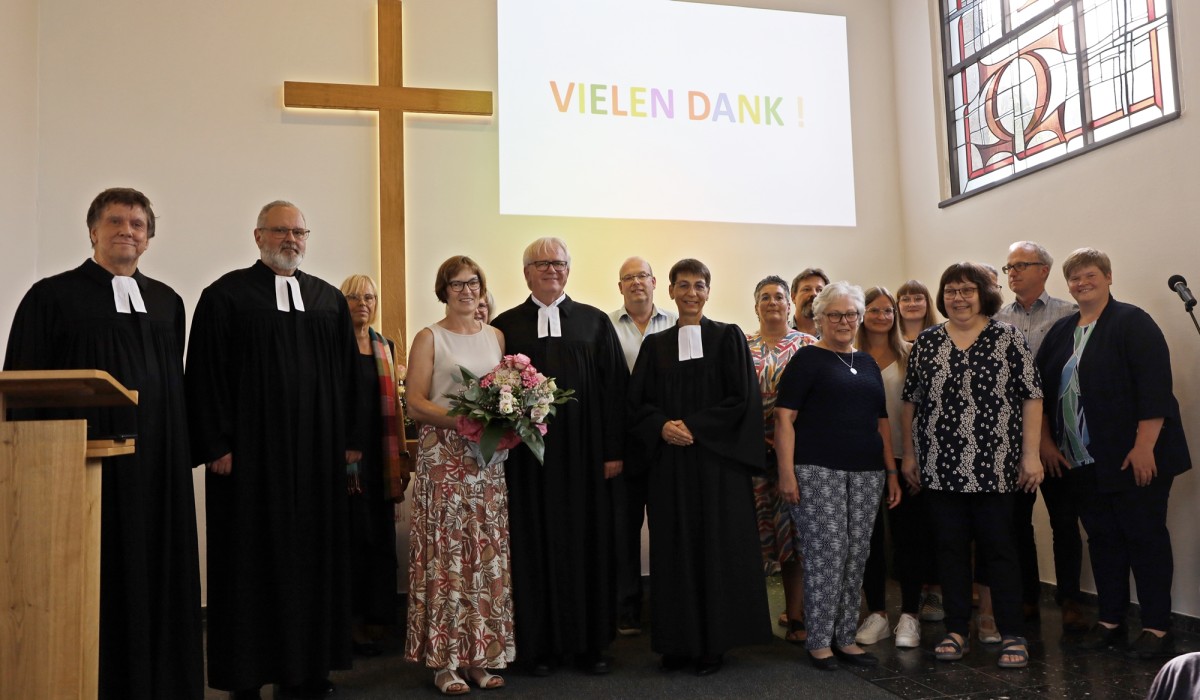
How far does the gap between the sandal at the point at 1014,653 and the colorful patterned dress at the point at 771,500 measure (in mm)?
945

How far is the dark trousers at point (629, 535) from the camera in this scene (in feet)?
13.2

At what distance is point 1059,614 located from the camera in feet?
15.9

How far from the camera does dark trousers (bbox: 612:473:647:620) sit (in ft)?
13.2

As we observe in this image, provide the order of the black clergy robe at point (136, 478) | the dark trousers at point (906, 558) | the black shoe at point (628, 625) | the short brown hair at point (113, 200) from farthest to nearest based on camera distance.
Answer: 1. the black shoe at point (628, 625)
2. the dark trousers at point (906, 558)
3. the short brown hair at point (113, 200)
4. the black clergy robe at point (136, 478)

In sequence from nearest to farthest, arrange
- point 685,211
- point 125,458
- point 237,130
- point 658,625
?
point 125,458 → point 658,625 → point 237,130 → point 685,211

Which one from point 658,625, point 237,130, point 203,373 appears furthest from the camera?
point 237,130

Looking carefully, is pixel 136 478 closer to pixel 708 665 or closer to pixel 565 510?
pixel 565 510

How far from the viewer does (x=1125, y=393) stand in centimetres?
403

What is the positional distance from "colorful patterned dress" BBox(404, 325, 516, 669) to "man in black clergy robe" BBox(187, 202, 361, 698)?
30cm

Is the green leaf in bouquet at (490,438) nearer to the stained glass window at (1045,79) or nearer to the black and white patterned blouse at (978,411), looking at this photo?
the black and white patterned blouse at (978,411)

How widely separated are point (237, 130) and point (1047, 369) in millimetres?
4723

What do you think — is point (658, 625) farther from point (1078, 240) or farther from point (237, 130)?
point (237, 130)

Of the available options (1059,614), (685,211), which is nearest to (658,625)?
(1059,614)

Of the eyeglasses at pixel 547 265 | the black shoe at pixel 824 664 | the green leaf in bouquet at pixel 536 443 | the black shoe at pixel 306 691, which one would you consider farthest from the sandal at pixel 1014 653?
the black shoe at pixel 306 691
